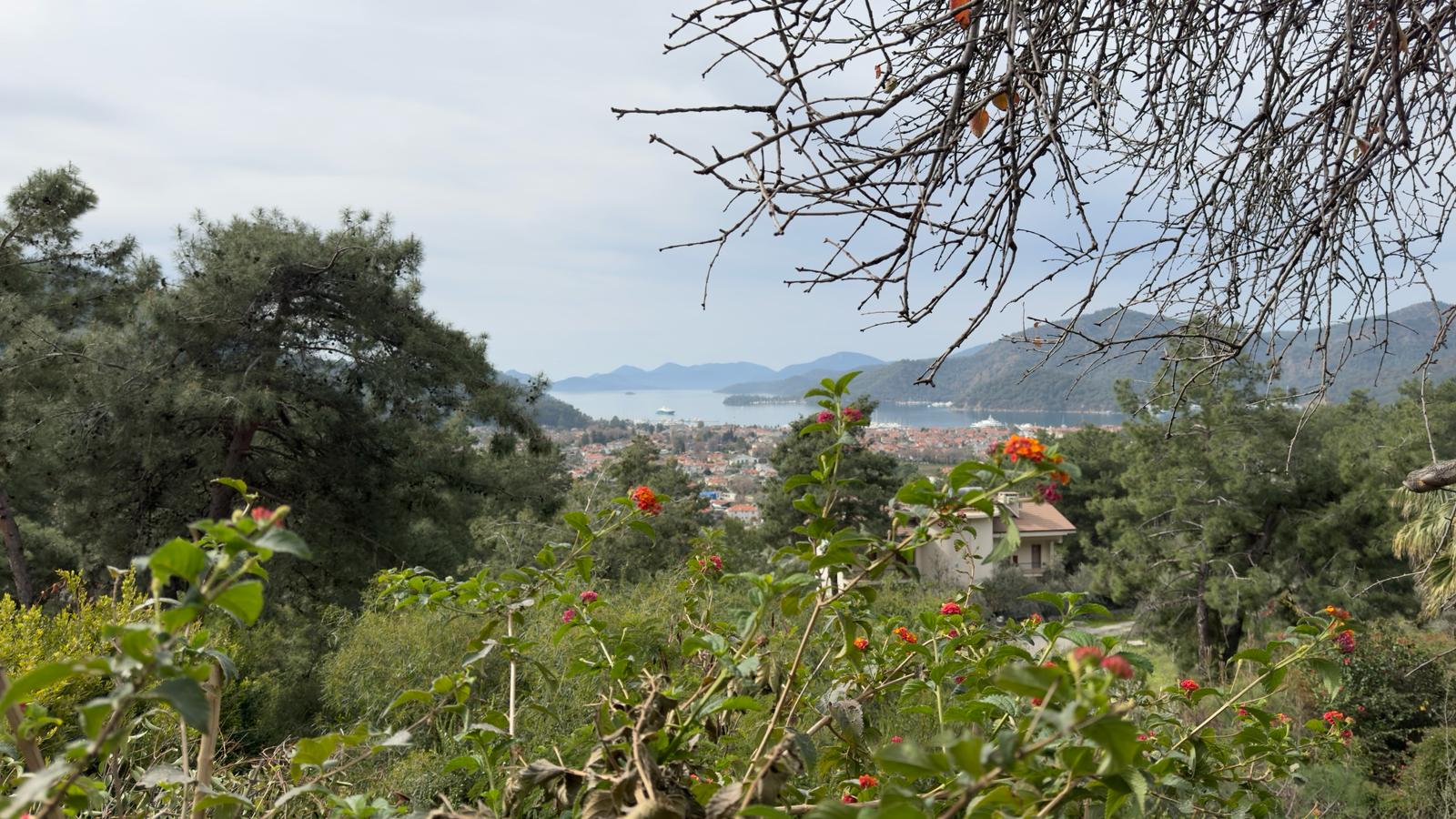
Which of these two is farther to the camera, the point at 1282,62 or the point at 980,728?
the point at 1282,62

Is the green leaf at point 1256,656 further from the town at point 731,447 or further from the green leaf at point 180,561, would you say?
the town at point 731,447

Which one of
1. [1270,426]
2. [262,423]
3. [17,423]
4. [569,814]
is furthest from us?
[1270,426]

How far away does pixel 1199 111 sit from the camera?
5.88 ft

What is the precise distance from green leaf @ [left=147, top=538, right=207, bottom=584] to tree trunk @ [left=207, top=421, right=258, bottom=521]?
26.6ft

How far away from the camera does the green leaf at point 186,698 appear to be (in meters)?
0.51

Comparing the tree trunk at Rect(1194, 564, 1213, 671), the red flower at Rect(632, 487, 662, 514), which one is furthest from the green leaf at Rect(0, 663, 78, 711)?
the tree trunk at Rect(1194, 564, 1213, 671)

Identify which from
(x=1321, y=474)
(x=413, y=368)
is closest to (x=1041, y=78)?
(x=413, y=368)

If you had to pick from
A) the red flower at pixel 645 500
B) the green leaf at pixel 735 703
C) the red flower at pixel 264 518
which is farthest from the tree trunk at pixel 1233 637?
the red flower at pixel 264 518

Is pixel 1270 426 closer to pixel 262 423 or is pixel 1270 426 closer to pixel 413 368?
pixel 413 368

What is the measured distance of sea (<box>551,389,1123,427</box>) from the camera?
4222cm

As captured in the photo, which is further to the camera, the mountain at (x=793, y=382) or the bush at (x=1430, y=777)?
the mountain at (x=793, y=382)

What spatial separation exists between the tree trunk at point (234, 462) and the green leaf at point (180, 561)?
8.12 m

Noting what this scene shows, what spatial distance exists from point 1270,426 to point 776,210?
15104 mm

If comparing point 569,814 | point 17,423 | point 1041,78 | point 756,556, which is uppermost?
point 1041,78
